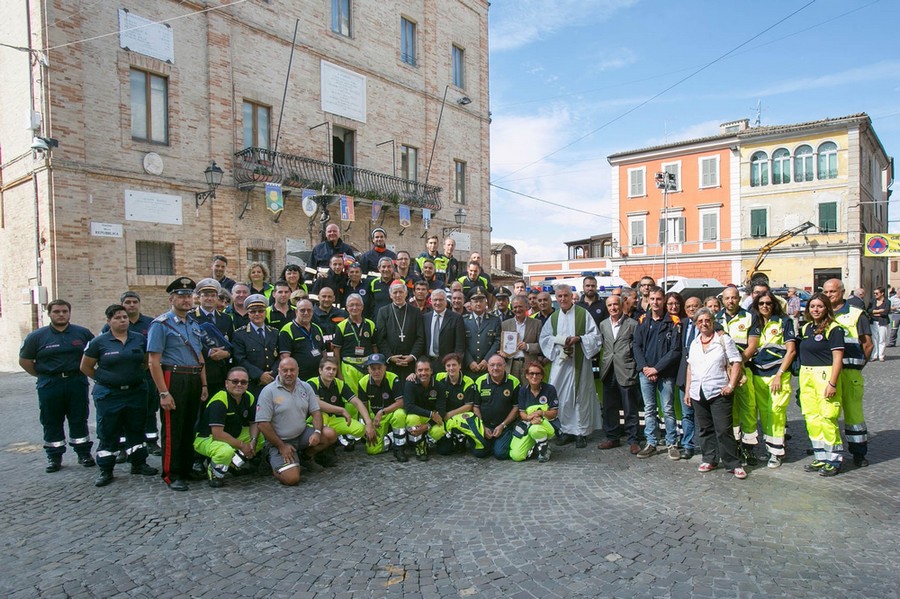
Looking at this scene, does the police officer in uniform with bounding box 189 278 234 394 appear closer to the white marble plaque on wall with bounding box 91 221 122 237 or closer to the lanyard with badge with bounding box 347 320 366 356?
the lanyard with badge with bounding box 347 320 366 356

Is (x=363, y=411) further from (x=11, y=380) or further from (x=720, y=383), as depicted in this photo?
(x=11, y=380)

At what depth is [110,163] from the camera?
1379 centimetres

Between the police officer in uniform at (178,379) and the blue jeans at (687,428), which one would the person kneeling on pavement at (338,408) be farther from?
the blue jeans at (687,428)

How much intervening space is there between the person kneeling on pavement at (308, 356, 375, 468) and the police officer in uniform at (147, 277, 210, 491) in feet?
4.53

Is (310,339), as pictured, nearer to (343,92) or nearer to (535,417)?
(535,417)

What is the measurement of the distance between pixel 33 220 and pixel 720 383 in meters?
15.4

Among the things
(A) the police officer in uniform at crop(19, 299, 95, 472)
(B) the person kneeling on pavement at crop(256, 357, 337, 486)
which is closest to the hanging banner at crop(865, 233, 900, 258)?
(B) the person kneeling on pavement at crop(256, 357, 337, 486)

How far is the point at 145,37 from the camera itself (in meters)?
14.5

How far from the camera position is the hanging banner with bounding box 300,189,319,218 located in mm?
17906

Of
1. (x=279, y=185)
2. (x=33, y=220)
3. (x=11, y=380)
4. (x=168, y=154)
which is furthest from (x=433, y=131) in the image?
(x=11, y=380)

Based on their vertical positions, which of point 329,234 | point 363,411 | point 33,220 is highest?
point 33,220

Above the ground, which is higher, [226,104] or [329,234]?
[226,104]

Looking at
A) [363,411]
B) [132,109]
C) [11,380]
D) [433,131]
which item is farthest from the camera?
[433,131]

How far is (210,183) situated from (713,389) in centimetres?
1399
